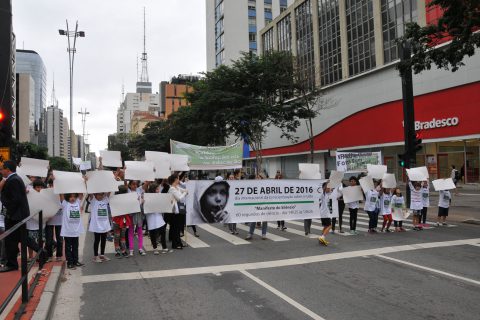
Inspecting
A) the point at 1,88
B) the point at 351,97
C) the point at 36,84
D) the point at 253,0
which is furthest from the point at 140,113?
the point at 1,88

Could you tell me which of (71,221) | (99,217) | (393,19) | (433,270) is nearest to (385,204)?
(433,270)

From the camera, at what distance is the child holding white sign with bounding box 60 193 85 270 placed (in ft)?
26.7

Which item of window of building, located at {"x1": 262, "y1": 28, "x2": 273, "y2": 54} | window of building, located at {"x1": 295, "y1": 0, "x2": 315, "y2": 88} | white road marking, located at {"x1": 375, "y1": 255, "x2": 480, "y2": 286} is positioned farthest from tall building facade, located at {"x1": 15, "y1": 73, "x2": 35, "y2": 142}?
white road marking, located at {"x1": 375, "y1": 255, "x2": 480, "y2": 286}

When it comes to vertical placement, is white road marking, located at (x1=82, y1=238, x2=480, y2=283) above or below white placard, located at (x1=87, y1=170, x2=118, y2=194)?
below

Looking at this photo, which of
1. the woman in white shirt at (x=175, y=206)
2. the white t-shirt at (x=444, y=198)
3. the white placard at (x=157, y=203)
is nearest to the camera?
the white placard at (x=157, y=203)

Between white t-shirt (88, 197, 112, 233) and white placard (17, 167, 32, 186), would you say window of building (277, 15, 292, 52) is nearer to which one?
white t-shirt (88, 197, 112, 233)

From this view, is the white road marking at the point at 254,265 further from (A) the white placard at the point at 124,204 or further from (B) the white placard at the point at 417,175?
(B) the white placard at the point at 417,175

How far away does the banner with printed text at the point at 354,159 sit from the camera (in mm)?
20000

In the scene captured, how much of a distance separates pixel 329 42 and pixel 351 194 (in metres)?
37.6

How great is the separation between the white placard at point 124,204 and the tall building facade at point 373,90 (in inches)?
796

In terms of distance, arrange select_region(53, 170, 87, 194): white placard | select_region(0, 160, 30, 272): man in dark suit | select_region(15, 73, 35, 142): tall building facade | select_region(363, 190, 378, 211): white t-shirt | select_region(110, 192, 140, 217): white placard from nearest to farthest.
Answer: select_region(0, 160, 30, 272): man in dark suit, select_region(53, 170, 87, 194): white placard, select_region(110, 192, 140, 217): white placard, select_region(363, 190, 378, 211): white t-shirt, select_region(15, 73, 35, 142): tall building facade

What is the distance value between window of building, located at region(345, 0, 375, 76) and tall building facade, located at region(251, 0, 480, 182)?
93 millimetres

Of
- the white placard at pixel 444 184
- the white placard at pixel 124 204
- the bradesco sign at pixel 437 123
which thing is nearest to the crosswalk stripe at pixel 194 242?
the white placard at pixel 124 204

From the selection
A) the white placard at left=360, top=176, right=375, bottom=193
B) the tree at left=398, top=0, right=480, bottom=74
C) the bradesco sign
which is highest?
the tree at left=398, top=0, right=480, bottom=74
